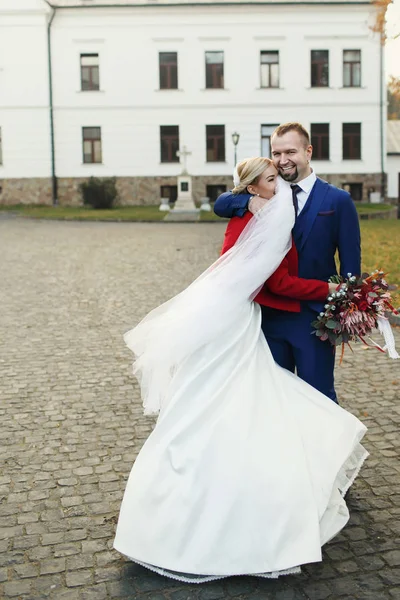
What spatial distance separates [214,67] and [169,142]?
15.6 ft

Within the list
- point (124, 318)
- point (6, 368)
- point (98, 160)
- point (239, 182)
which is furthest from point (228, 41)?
point (239, 182)

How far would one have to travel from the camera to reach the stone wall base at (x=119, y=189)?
1646 inches

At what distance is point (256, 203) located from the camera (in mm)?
3877

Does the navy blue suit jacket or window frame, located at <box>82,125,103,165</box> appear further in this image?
window frame, located at <box>82,125,103,165</box>

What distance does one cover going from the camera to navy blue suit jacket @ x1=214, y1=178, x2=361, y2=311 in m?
4.04

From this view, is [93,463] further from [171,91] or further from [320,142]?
[320,142]

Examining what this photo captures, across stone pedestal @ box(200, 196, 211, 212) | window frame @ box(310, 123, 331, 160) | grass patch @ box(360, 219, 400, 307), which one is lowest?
grass patch @ box(360, 219, 400, 307)

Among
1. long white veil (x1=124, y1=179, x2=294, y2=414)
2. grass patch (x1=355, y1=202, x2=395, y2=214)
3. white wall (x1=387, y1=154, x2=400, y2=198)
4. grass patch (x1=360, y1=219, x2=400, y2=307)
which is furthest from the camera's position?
white wall (x1=387, y1=154, x2=400, y2=198)


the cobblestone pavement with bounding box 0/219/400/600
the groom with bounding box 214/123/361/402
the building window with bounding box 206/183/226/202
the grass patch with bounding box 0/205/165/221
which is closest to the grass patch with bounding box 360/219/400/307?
the cobblestone pavement with bounding box 0/219/400/600

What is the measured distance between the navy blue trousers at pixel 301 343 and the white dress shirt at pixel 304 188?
1.82 ft

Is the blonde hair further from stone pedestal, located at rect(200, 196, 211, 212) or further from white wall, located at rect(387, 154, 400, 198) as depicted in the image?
white wall, located at rect(387, 154, 400, 198)

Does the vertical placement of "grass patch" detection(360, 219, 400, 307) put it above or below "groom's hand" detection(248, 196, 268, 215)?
below

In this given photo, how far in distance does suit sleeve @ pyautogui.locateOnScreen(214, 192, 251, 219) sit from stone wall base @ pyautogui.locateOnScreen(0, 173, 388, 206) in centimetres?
3794

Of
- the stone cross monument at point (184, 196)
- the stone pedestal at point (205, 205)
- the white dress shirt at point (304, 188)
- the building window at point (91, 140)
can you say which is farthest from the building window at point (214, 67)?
the white dress shirt at point (304, 188)
